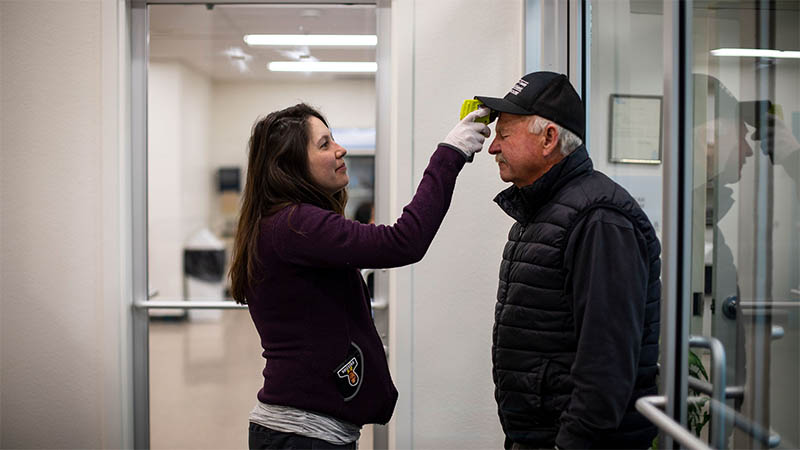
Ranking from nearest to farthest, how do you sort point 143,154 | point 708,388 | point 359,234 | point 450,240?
1. point 708,388
2. point 359,234
3. point 450,240
4. point 143,154

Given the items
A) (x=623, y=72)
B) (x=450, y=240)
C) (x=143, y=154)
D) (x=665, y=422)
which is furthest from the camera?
(x=143, y=154)

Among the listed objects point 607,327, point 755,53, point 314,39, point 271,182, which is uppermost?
point 314,39

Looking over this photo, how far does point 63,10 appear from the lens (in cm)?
261

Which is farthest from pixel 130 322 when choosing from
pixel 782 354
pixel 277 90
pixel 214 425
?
pixel 782 354

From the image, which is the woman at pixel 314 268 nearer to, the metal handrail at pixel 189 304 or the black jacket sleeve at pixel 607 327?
the black jacket sleeve at pixel 607 327

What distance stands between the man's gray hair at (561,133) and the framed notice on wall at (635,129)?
213 millimetres

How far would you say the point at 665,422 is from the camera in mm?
1358

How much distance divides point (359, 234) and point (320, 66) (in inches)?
55.0

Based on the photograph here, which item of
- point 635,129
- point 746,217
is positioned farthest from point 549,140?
point 746,217

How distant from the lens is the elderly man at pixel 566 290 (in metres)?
1.42

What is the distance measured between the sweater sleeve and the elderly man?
223mm

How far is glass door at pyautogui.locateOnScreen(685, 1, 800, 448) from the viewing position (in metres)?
1.30

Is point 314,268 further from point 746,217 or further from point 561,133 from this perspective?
point 746,217

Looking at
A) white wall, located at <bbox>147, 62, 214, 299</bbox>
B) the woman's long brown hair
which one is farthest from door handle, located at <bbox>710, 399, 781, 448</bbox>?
white wall, located at <bbox>147, 62, 214, 299</bbox>
